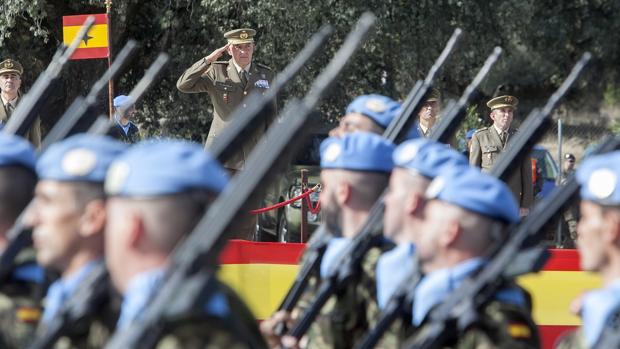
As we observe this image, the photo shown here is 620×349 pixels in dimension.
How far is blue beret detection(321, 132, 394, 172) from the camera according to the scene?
539 centimetres

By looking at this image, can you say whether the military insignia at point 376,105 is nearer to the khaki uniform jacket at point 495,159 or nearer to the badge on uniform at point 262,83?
the badge on uniform at point 262,83

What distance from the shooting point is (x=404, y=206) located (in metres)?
4.78

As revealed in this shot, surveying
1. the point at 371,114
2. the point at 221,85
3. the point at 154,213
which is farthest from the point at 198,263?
the point at 221,85

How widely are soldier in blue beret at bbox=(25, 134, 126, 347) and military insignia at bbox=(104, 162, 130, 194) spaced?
0.35 metres

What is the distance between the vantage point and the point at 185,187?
3.47 meters

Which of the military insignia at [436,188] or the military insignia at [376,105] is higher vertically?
the military insignia at [436,188]

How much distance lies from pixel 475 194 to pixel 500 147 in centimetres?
802

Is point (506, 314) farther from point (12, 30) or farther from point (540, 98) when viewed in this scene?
point (540, 98)

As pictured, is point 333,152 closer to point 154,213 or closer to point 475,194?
point 475,194

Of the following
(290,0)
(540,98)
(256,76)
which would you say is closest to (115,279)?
(256,76)

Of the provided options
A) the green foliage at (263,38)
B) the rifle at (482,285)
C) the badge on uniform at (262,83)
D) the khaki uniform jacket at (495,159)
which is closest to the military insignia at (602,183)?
the rifle at (482,285)

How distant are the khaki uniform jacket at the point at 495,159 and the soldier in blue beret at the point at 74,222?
8.12 m

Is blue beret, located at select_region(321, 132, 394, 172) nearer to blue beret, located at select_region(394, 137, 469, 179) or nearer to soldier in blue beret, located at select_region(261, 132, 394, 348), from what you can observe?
soldier in blue beret, located at select_region(261, 132, 394, 348)

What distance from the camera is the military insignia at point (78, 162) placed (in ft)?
13.1
